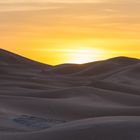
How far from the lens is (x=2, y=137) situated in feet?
12.2

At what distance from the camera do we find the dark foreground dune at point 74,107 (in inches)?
137

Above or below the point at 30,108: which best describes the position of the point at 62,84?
above

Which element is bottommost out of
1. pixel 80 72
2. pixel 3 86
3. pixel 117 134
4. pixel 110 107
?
pixel 117 134

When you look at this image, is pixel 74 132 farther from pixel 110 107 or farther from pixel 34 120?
pixel 110 107

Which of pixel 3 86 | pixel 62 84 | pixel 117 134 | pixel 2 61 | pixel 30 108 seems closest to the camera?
pixel 117 134

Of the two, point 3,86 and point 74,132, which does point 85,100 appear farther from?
point 74,132

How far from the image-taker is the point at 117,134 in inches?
131

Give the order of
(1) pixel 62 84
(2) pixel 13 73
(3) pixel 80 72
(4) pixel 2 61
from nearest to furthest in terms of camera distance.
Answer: (1) pixel 62 84 → (2) pixel 13 73 → (3) pixel 80 72 → (4) pixel 2 61

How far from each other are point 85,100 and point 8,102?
1182mm

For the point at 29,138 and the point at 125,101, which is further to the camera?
the point at 125,101

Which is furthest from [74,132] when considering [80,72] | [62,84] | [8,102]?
[80,72]

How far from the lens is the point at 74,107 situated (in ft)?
21.5

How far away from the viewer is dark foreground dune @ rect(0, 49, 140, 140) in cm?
349

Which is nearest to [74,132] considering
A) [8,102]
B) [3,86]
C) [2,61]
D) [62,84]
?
[8,102]
